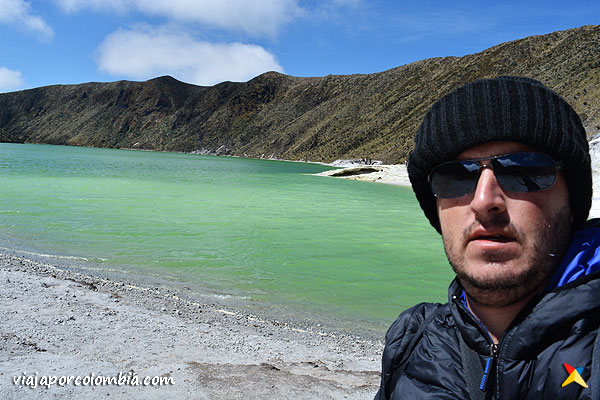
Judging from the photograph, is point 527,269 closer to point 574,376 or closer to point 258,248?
point 574,376

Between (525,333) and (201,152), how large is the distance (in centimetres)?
18196

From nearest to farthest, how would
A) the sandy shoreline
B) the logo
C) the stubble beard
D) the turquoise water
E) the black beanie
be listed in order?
the logo < the stubble beard < the black beanie < the sandy shoreline < the turquoise water

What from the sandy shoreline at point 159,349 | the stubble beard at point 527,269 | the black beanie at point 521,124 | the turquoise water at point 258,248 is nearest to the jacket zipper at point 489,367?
the stubble beard at point 527,269

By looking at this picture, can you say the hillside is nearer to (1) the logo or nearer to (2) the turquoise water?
(2) the turquoise water

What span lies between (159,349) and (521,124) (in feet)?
15.3

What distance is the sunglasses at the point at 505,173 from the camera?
4.48 ft

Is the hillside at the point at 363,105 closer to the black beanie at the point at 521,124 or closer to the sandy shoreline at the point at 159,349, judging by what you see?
the sandy shoreline at the point at 159,349

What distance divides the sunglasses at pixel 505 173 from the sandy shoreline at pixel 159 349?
3.00 metres

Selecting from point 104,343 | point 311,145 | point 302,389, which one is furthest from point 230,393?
point 311,145

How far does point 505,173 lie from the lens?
4.63 feet

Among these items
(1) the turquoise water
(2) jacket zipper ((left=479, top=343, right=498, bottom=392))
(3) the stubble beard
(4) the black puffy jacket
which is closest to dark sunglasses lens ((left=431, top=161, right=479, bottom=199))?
(3) the stubble beard

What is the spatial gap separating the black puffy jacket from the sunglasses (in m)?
0.28

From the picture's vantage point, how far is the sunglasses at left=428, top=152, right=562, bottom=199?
137 centimetres

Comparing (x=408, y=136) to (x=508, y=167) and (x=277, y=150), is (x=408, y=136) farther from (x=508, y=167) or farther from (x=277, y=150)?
(x=508, y=167)
